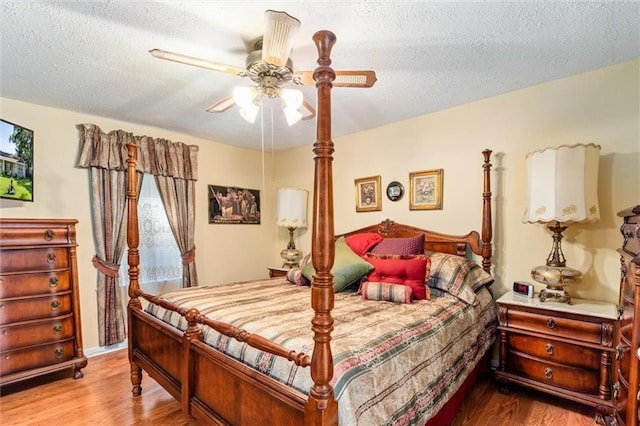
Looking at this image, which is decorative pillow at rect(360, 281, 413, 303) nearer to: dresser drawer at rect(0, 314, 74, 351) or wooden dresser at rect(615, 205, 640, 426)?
wooden dresser at rect(615, 205, 640, 426)

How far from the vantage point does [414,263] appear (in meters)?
2.33

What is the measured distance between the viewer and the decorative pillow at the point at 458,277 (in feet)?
7.48

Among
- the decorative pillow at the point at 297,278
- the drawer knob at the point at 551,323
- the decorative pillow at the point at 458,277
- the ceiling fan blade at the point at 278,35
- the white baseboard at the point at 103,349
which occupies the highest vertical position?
the ceiling fan blade at the point at 278,35

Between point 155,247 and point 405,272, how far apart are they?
9.06 ft

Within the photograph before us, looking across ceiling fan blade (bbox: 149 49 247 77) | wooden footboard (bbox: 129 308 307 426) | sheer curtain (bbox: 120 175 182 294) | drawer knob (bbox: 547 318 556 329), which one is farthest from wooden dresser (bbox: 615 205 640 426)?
sheer curtain (bbox: 120 175 182 294)

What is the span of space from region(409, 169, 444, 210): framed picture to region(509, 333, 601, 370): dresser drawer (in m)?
1.29

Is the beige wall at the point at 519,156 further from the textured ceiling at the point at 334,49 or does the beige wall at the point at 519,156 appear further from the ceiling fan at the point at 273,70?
the ceiling fan at the point at 273,70

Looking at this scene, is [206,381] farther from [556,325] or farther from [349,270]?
[556,325]

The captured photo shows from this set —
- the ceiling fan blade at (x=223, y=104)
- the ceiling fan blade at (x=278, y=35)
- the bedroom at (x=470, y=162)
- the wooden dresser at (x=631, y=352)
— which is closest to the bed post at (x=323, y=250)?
the ceiling fan blade at (x=278, y=35)

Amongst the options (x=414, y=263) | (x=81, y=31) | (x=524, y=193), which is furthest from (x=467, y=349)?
(x=81, y=31)

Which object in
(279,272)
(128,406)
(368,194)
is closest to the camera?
(128,406)

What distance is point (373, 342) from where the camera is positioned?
1.43m

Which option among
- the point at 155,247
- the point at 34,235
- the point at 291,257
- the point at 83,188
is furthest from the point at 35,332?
the point at 291,257

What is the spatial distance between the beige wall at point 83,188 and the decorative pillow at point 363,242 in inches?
74.2
